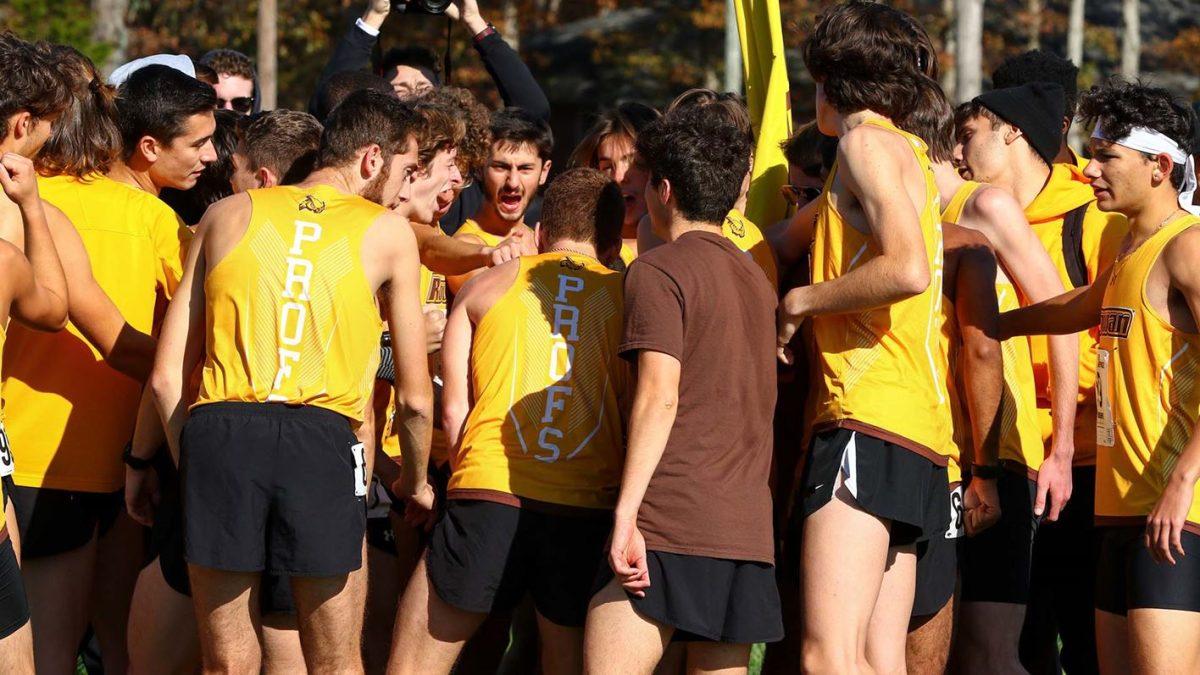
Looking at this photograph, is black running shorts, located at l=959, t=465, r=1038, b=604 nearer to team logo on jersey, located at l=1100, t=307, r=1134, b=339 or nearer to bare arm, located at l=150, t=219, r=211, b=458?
team logo on jersey, located at l=1100, t=307, r=1134, b=339

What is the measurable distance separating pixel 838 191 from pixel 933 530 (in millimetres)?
1061

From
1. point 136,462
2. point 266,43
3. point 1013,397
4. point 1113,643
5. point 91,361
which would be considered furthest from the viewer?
point 266,43

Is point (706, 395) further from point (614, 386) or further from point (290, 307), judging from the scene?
point (290, 307)

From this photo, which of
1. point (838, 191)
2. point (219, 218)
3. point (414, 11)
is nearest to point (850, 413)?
point (838, 191)

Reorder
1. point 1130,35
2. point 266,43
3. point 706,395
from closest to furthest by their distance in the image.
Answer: point 706,395, point 266,43, point 1130,35

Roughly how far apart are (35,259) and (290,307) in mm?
764

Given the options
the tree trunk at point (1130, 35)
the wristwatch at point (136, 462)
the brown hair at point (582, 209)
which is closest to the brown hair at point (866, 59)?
the brown hair at point (582, 209)

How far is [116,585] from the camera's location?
17.8 feet

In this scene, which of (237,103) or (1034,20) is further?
(1034,20)

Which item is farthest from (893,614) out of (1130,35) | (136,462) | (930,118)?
(1130,35)

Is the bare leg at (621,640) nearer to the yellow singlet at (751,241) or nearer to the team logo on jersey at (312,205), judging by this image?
the yellow singlet at (751,241)

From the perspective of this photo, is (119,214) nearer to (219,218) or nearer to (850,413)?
(219,218)

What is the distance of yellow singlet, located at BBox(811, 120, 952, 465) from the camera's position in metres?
4.39

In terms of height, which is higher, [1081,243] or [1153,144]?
[1153,144]
